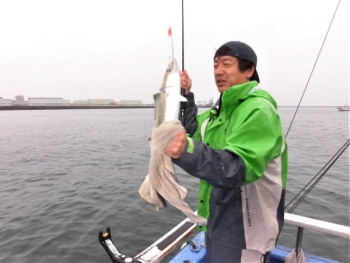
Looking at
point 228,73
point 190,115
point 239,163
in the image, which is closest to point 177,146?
point 239,163

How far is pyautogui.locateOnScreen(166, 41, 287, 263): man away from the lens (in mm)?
1653

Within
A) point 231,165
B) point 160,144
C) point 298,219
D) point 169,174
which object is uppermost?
point 160,144

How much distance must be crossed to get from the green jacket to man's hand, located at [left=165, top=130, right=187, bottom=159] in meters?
0.04

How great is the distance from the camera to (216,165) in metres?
1.63

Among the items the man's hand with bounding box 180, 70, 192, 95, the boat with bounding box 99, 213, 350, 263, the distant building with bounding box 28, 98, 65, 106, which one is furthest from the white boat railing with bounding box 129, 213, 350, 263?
the distant building with bounding box 28, 98, 65, 106

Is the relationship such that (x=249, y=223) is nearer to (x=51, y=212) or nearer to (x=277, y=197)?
(x=277, y=197)

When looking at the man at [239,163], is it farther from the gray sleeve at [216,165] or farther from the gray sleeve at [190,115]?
the gray sleeve at [190,115]

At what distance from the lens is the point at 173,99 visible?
2379 millimetres

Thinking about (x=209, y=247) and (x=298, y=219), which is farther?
(x=298, y=219)

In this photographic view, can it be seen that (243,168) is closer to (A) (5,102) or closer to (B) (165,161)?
(B) (165,161)

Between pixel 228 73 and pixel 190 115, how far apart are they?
3.64 feet

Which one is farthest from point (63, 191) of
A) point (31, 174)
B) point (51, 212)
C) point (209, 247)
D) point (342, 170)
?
point (342, 170)

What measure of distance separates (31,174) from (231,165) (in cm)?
1458

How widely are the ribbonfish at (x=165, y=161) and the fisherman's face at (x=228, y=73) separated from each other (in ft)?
1.58
